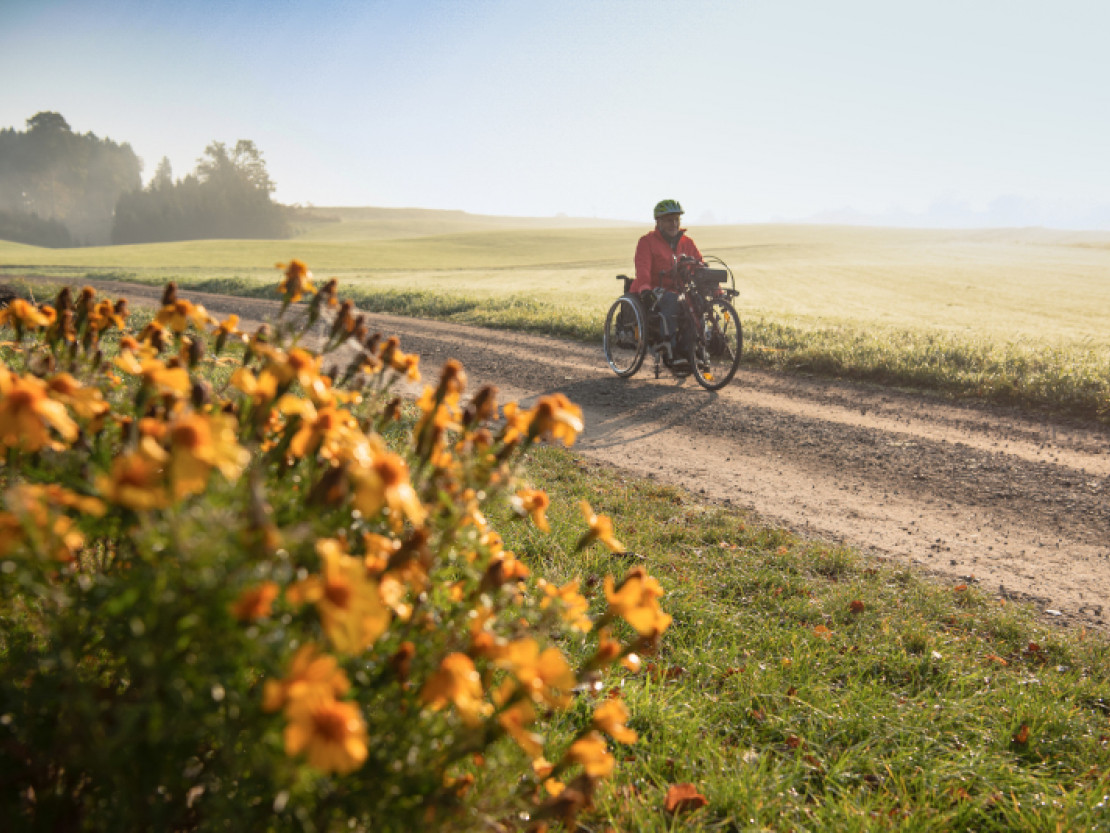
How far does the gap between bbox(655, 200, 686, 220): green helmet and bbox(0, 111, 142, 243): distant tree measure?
393 ft

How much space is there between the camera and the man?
9.51 meters

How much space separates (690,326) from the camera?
9.25 meters

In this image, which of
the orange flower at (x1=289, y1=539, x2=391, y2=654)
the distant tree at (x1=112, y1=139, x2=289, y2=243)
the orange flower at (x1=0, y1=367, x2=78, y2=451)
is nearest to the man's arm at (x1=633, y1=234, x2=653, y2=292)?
the orange flower at (x1=0, y1=367, x2=78, y2=451)

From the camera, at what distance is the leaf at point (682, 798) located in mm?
2104

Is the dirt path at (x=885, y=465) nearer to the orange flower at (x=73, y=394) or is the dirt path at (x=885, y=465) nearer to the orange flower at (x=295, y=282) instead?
the orange flower at (x=295, y=282)

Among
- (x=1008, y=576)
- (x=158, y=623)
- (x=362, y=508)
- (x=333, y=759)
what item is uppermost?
(x=362, y=508)

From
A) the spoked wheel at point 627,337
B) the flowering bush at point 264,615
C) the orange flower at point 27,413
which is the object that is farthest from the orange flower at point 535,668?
the spoked wheel at point 627,337

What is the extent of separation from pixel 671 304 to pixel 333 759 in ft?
29.0

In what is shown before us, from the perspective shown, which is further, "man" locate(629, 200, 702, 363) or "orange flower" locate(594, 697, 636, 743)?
"man" locate(629, 200, 702, 363)

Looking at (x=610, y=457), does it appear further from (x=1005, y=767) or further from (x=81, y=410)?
(x=81, y=410)

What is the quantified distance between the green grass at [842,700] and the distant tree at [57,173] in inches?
4924

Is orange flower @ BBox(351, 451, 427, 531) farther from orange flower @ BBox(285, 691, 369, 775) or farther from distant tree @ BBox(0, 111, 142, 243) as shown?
distant tree @ BBox(0, 111, 142, 243)

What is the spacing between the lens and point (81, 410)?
1340 millimetres

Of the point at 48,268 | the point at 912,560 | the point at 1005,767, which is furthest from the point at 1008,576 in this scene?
the point at 48,268
